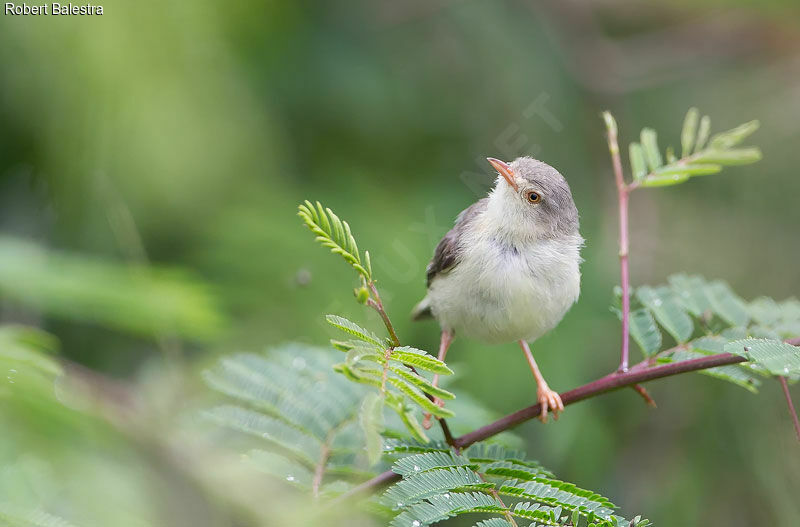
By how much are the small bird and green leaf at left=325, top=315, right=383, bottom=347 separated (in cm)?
99

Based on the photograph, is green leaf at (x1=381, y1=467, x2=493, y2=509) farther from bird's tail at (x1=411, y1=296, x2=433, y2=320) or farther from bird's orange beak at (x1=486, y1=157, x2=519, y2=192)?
bird's tail at (x1=411, y1=296, x2=433, y2=320)

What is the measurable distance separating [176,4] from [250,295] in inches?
65.1

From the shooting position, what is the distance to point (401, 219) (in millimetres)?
4867

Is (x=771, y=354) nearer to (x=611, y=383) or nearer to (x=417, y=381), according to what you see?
(x=611, y=383)

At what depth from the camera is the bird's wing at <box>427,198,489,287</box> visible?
9.28ft

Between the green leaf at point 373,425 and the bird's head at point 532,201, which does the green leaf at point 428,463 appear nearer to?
the green leaf at point 373,425

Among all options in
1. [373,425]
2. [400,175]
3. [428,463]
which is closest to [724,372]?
[428,463]

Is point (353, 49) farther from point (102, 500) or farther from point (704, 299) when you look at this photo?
point (102, 500)

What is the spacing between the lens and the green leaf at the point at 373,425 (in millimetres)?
1252

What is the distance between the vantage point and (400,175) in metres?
5.44

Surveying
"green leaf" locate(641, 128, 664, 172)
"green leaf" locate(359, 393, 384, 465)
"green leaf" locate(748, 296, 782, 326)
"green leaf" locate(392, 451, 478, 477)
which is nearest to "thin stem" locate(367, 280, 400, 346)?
"green leaf" locate(359, 393, 384, 465)

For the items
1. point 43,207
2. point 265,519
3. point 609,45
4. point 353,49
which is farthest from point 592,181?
point 265,519

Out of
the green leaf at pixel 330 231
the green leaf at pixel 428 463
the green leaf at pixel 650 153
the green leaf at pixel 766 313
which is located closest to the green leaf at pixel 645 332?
the green leaf at pixel 766 313

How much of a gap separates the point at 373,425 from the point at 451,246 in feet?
5.23
